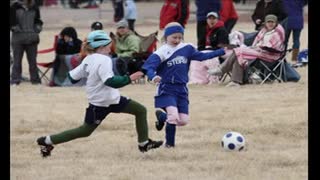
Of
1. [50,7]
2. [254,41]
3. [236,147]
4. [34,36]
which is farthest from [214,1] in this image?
[50,7]

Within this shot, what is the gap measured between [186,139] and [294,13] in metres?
9.67

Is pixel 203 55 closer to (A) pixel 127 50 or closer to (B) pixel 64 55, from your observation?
(A) pixel 127 50

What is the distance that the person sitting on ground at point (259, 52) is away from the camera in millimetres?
16000

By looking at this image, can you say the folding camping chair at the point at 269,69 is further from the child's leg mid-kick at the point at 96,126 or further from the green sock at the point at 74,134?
the green sock at the point at 74,134

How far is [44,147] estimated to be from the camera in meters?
9.67

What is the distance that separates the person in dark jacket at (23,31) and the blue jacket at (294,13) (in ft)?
18.8

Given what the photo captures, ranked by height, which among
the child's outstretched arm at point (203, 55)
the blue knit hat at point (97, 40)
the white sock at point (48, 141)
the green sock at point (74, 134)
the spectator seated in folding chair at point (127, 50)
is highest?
the blue knit hat at point (97, 40)

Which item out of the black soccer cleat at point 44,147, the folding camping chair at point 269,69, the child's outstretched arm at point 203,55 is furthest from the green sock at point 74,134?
the folding camping chair at point 269,69

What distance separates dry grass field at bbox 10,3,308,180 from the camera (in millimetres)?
8867

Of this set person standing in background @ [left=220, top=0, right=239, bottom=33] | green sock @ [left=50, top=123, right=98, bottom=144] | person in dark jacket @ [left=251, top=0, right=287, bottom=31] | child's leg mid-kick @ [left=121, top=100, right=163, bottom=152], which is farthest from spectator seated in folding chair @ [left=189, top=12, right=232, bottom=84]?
green sock @ [left=50, top=123, right=98, bottom=144]

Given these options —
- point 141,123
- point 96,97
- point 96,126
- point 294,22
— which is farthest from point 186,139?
point 294,22

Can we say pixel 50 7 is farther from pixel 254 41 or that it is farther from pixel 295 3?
pixel 254 41

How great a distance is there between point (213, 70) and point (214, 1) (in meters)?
2.79

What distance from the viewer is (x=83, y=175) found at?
28.6 ft
